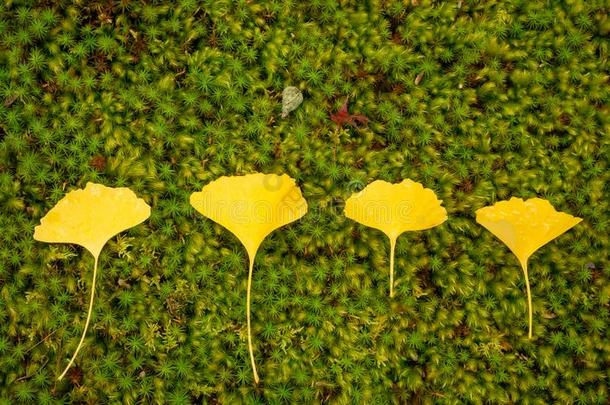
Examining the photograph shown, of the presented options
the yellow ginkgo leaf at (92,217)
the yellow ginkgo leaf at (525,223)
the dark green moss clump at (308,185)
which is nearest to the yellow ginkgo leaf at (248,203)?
the dark green moss clump at (308,185)

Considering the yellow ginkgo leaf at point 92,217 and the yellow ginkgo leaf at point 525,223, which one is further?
the yellow ginkgo leaf at point 525,223

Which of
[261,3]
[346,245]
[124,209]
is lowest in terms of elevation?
[346,245]

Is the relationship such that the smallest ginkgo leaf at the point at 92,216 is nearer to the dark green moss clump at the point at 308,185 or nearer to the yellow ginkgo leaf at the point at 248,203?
the dark green moss clump at the point at 308,185

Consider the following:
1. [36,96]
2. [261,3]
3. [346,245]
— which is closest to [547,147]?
[346,245]

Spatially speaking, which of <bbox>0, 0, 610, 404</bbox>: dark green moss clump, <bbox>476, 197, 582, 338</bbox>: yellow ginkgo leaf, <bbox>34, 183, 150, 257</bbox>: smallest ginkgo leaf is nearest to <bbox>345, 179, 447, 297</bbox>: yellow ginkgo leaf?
<bbox>0, 0, 610, 404</bbox>: dark green moss clump

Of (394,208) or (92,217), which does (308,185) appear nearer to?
(394,208)

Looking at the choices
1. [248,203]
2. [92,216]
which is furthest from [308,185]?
[92,216]

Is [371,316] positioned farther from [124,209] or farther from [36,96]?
[36,96]
